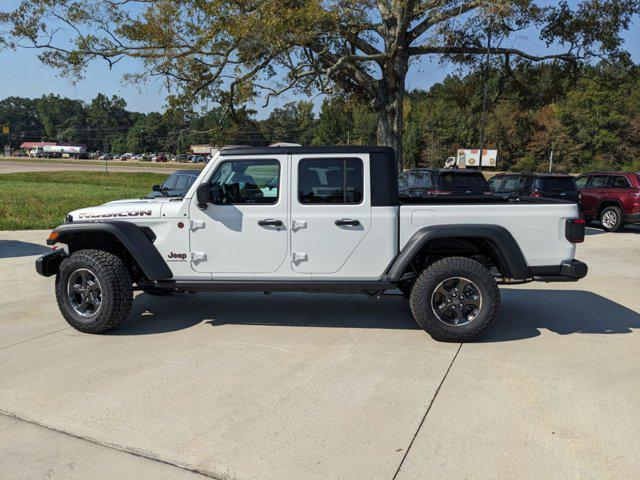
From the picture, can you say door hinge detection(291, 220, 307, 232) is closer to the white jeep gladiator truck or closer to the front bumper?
the white jeep gladiator truck

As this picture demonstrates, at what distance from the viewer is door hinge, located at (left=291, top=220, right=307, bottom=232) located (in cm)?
502

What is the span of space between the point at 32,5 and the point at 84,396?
57.6 feet

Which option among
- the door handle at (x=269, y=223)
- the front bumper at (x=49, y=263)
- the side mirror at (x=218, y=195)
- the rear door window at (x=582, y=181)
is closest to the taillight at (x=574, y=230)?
the door handle at (x=269, y=223)

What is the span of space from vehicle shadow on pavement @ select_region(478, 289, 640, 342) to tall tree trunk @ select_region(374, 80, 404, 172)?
34.3 feet

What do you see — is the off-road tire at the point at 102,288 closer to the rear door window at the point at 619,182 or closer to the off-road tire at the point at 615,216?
the off-road tire at the point at 615,216

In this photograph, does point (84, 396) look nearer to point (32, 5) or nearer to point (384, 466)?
point (384, 466)

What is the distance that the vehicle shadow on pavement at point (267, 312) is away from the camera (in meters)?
5.66

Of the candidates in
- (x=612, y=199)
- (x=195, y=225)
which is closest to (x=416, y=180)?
(x=612, y=199)

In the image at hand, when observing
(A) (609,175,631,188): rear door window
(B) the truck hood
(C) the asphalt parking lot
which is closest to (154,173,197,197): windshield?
(C) the asphalt parking lot

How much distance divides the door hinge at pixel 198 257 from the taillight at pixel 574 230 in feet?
11.4

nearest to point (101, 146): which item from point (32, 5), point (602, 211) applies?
point (32, 5)

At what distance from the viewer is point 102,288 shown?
16.8ft

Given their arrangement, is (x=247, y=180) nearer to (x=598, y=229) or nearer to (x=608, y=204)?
(x=608, y=204)

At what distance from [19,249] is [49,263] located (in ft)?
18.5
